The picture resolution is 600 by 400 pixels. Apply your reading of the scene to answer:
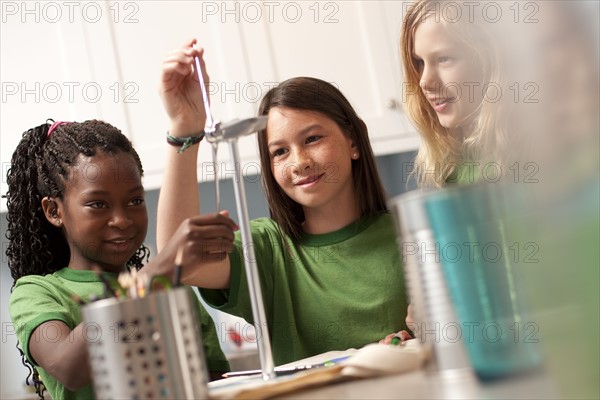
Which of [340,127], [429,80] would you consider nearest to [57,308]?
[340,127]

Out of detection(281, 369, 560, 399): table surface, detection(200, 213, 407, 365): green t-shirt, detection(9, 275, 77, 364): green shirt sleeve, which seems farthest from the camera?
detection(200, 213, 407, 365): green t-shirt

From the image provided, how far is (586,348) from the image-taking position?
43cm

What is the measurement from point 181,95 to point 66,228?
1.22 feet

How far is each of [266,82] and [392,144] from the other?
17.5 inches

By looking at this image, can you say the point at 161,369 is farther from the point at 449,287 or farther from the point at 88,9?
the point at 88,9

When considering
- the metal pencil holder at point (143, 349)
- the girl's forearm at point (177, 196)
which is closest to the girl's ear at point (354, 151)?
the girl's forearm at point (177, 196)

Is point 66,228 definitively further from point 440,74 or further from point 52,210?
point 440,74

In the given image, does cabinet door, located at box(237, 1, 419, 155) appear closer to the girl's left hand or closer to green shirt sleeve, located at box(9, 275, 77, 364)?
the girl's left hand

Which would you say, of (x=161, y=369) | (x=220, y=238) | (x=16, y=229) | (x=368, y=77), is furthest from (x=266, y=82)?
(x=161, y=369)

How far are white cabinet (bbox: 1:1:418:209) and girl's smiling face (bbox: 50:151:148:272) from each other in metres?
1.08

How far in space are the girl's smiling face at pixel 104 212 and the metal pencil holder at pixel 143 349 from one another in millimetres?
790

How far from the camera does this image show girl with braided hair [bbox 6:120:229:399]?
128 centimetres

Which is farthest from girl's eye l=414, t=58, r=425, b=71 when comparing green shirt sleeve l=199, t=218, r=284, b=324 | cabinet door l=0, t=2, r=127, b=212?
cabinet door l=0, t=2, r=127, b=212

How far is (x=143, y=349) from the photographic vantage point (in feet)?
2.16
